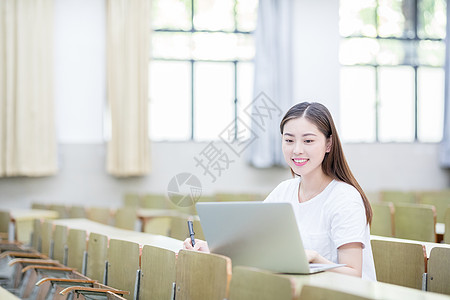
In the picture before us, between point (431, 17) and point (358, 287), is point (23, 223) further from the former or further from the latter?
point (431, 17)

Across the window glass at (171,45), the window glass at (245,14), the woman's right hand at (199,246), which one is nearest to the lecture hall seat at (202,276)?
the woman's right hand at (199,246)

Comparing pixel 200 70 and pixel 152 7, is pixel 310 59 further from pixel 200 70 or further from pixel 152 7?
pixel 152 7

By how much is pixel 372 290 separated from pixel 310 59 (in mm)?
7163

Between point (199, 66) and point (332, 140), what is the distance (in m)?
6.48

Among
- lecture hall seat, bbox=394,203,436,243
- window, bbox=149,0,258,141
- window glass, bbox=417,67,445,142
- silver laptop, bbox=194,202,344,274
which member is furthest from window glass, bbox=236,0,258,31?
silver laptop, bbox=194,202,344,274

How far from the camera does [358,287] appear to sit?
2.02m

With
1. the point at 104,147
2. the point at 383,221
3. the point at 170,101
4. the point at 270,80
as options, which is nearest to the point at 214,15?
the point at 270,80

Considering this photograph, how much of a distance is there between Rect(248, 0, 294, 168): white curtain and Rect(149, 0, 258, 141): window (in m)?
0.20

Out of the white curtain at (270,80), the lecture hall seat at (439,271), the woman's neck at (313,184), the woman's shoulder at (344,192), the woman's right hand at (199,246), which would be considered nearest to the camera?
the woman's shoulder at (344,192)

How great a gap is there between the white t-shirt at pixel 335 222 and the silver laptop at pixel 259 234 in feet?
0.52

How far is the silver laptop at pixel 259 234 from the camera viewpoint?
2.12m

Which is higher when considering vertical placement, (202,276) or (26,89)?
(26,89)

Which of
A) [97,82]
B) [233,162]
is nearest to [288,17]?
[233,162]

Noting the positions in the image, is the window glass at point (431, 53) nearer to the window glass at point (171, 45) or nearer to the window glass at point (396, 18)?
the window glass at point (396, 18)
